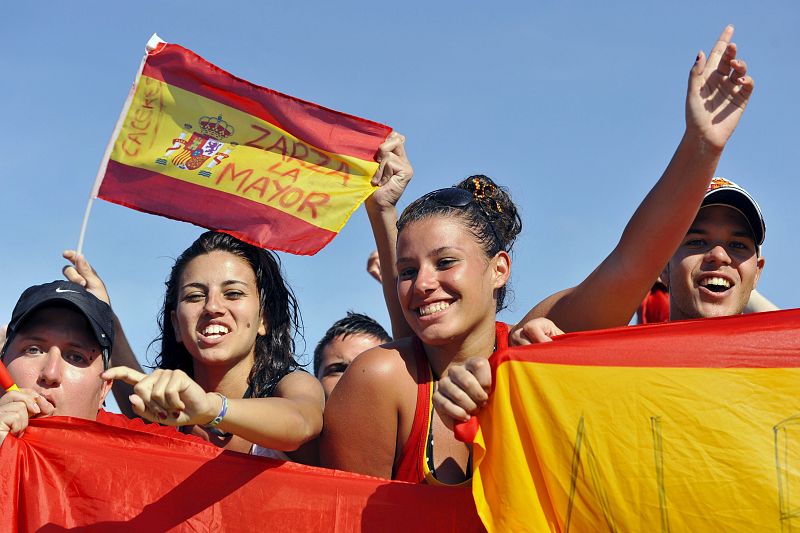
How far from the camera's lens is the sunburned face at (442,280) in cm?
405

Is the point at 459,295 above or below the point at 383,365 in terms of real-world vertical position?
above

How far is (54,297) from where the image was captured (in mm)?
4250

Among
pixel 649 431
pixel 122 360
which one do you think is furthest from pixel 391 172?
pixel 649 431

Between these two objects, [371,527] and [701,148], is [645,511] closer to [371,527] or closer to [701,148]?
[371,527]

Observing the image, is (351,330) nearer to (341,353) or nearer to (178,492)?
(341,353)

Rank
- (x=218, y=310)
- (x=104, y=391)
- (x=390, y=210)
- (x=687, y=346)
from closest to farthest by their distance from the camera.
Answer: (x=687, y=346) < (x=104, y=391) < (x=218, y=310) < (x=390, y=210)

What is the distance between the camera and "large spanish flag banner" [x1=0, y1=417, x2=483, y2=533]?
3631mm

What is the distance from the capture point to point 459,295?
4086 mm

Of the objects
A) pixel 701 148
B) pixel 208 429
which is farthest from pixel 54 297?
pixel 701 148

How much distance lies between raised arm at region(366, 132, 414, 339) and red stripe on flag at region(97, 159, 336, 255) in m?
0.33

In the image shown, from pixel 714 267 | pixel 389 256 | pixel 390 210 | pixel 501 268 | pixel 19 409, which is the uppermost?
pixel 390 210

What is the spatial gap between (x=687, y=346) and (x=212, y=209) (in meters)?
2.82

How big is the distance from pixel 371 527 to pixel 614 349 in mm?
1012

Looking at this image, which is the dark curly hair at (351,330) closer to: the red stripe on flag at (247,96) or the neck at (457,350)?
the red stripe on flag at (247,96)
